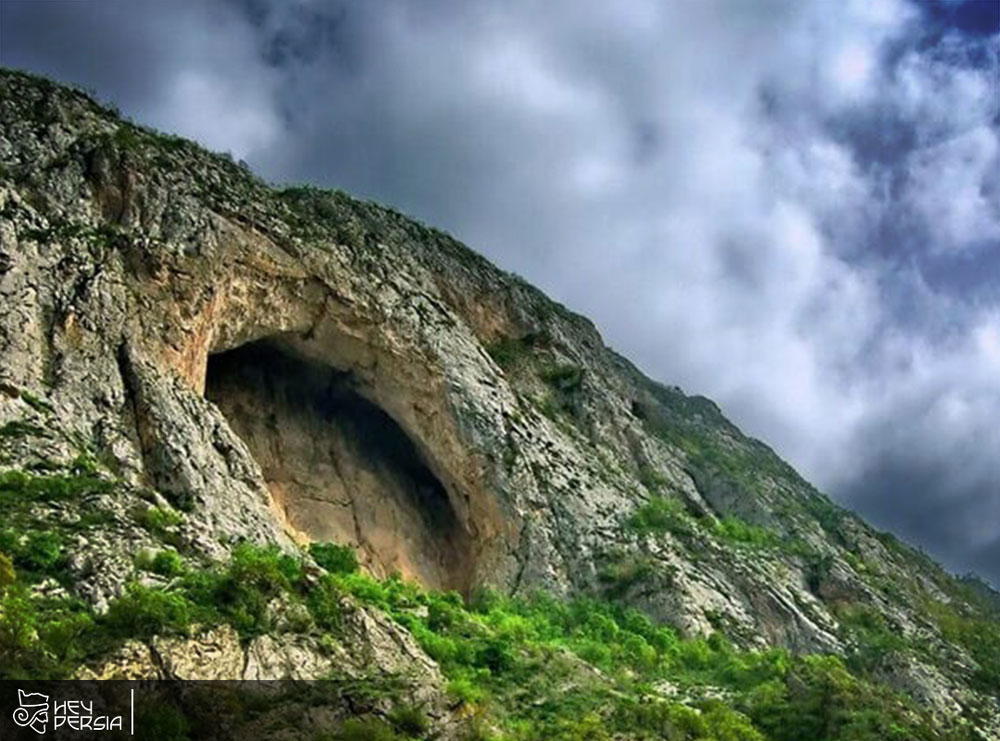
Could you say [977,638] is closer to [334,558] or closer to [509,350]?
[509,350]

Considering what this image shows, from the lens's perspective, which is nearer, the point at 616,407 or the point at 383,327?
the point at 383,327

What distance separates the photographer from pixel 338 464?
47.1m

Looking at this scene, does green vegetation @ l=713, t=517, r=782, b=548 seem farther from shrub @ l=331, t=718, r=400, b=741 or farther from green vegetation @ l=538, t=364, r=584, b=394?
shrub @ l=331, t=718, r=400, b=741

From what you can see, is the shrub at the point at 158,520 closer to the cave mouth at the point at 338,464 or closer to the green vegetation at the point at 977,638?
the cave mouth at the point at 338,464

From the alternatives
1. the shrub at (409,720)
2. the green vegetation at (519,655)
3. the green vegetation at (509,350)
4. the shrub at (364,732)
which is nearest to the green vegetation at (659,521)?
the green vegetation at (519,655)

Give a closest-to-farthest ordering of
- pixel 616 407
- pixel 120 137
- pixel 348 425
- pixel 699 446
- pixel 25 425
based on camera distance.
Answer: pixel 25 425 < pixel 120 137 < pixel 348 425 < pixel 616 407 < pixel 699 446

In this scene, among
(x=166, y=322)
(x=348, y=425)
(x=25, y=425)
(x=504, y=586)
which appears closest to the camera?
(x=25, y=425)

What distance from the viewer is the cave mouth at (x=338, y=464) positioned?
44656 millimetres

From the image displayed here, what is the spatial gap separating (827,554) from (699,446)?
1673 centimetres

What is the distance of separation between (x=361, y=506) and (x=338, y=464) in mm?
2297

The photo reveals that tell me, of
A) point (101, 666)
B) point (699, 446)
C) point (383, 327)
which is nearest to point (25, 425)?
point (101, 666)

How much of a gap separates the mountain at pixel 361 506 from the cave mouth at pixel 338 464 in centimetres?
14

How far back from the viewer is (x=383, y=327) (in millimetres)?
46500

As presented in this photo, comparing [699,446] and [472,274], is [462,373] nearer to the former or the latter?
[472,274]
